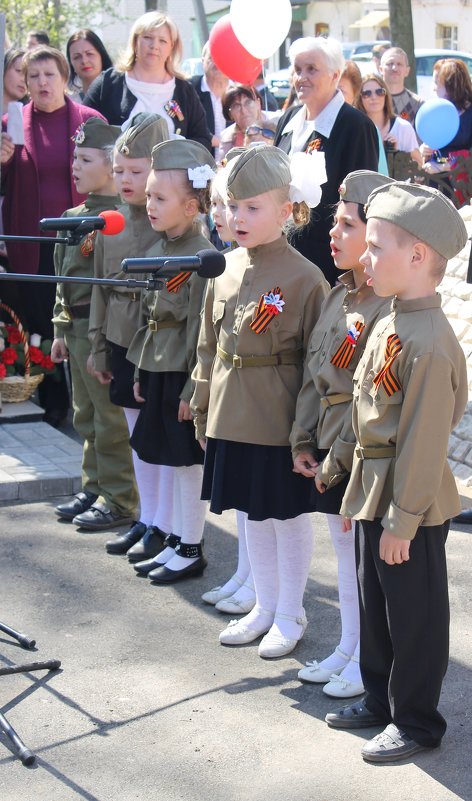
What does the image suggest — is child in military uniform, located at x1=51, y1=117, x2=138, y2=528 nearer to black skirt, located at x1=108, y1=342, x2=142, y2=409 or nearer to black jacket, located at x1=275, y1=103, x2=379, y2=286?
black skirt, located at x1=108, y1=342, x2=142, y2=409

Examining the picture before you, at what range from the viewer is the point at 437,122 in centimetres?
983

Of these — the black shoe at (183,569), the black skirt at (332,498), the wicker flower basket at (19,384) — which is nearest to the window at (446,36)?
the wicker flower basket at (19,384)

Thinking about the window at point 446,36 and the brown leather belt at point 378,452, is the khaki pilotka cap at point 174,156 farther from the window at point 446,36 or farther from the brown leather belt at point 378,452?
the window at point 446,36

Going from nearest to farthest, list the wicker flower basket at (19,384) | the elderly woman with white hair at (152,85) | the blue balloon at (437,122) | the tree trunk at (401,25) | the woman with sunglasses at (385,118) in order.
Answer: the elderly woman with white hair at (152,85) → the wicker flower basket at (19,384) → the woman with sunglasses at (385,118) → the blue balloon at (437,122) → the tree trunk at (401,25)

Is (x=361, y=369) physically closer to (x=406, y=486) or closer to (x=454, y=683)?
(x=406, y=486)

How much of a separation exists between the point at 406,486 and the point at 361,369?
0.40 meters

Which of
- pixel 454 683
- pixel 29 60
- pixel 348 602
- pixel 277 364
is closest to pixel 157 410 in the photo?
pixel 277 364

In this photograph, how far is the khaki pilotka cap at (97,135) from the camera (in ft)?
17.9

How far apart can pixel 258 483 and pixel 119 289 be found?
1.41m

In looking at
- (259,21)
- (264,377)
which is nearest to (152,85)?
(259,21)

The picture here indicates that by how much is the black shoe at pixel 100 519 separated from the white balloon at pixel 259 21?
12.6 ft

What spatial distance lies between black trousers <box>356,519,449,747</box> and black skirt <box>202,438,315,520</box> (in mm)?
622

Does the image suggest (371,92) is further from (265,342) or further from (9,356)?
(265,342)

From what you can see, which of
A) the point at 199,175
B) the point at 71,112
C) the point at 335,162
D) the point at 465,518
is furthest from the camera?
the point at 71,112
